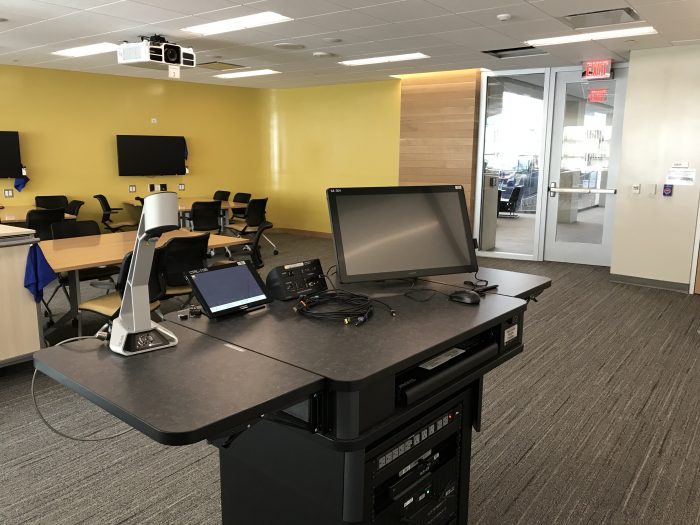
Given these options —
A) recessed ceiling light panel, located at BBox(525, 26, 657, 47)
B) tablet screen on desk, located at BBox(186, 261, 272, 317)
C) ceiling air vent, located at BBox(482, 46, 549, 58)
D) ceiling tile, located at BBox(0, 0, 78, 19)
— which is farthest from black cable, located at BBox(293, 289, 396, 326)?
ceiling air vent, located at BBox(482, 46, 549, 58)

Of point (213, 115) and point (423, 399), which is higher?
point (213, 115)

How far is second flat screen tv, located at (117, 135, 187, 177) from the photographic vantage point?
9.40m

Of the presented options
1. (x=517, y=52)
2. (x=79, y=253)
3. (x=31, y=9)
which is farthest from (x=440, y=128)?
(x=79, y=253)

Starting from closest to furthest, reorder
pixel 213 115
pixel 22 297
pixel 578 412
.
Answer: pixel 578 412, pixel 22 297, pixel 213 115

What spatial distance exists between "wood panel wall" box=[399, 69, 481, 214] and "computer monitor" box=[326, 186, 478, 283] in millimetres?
6470

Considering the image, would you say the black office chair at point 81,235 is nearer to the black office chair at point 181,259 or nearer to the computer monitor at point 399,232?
the black office chair at point 181,259

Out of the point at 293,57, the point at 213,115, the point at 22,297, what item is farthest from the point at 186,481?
the point at 213,115

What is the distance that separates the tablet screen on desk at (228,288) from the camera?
191cm

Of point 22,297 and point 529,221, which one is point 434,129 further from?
point 22,297

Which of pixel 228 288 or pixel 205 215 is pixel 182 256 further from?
pixel 205 215

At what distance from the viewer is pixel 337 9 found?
16.3ft

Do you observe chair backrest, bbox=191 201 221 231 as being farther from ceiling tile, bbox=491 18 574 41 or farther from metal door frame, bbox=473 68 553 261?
ceiling tile, bbox=491 18 574 41

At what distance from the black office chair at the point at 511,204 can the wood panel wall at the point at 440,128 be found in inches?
18.2

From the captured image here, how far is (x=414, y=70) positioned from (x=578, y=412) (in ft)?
20.8
